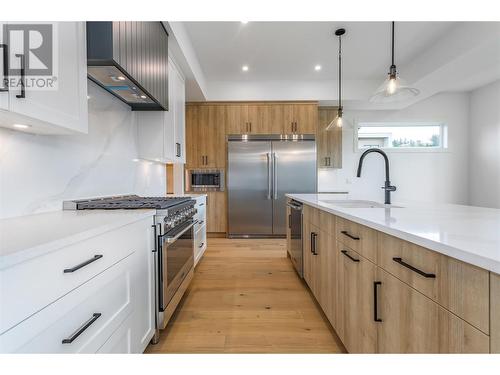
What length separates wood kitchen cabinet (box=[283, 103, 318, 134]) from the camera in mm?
4500

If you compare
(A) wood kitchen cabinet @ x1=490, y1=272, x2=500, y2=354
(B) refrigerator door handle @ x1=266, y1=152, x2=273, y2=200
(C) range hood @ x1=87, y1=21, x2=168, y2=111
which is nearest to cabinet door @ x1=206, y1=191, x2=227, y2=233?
(B) refrigerator door handle @ x1=266, y1=152, x2=273, y2=200

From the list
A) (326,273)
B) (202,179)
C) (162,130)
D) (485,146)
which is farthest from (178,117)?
(485,146)

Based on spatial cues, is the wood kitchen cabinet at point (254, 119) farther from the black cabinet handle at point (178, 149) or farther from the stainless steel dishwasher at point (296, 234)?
the stainless steel dishwasher at point (296, 234)

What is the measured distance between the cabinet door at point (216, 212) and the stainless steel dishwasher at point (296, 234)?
1822mm

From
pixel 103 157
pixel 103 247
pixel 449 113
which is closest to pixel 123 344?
pixel 103 247

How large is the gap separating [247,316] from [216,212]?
2.70 meters

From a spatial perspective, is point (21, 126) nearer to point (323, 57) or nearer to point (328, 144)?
point (323, 57)

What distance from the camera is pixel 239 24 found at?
9.54 feet

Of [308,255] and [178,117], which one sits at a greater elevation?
[178,117]

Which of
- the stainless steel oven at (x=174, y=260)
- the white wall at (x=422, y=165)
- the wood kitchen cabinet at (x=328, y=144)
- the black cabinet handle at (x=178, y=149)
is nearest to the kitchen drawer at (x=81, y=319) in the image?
the stainless steel oven at (x=174, y=260)

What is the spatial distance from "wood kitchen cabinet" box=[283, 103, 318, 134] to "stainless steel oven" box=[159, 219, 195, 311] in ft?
9.90

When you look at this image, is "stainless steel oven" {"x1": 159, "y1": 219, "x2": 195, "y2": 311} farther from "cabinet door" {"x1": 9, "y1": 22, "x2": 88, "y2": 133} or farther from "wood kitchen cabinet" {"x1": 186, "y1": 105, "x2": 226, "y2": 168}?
"wood kitchen cabinet" {"x1": 186, "y1": 105, "x2": 226, "y2": 168}

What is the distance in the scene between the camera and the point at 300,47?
11.3ft
